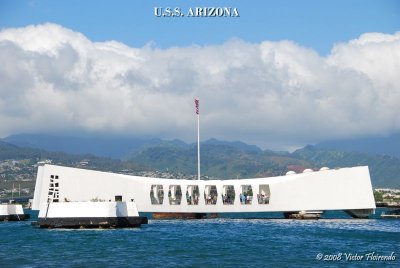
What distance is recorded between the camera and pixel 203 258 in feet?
145

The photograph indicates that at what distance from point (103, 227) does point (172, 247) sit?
16760mm

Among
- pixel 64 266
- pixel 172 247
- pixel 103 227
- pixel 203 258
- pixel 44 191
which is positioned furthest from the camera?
pixel 44 191

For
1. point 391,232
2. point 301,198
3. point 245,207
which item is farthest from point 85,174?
point 391,232

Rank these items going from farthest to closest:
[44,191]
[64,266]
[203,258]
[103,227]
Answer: [44,191] < [103,227] < [203,258] < [64,266]

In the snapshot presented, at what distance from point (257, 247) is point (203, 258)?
777 cm

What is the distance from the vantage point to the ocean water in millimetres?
42219

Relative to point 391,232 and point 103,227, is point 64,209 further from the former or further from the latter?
point 391,232

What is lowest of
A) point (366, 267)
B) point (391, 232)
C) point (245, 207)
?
point (366, 267)

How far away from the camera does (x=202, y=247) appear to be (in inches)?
2004

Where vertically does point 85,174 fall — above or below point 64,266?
above

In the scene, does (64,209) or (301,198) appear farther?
(301,198)

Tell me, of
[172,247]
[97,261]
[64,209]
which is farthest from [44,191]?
[97,261]

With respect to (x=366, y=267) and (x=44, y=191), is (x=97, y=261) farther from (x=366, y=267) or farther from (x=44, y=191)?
(x=44, y=191)

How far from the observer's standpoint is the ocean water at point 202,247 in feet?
139
